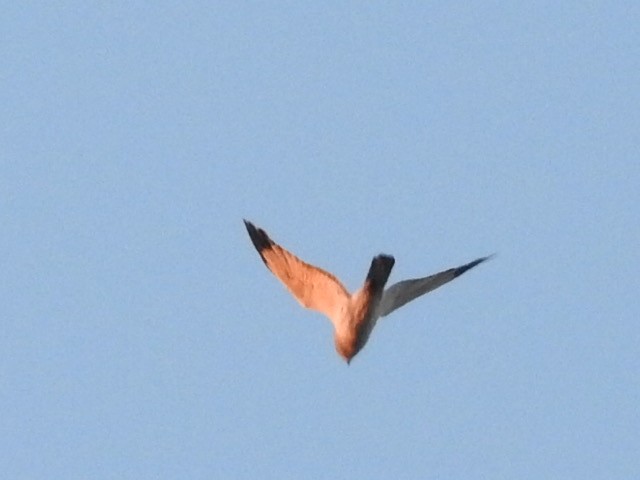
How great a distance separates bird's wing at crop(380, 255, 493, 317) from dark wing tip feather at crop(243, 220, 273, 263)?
1.64 meters

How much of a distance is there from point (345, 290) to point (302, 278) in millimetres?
628

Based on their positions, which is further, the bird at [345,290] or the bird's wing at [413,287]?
the bird's wing at [413,287]

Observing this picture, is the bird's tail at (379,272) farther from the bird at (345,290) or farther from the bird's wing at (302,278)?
the bird's wing at (302,278)

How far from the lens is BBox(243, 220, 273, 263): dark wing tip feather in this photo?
28.3m

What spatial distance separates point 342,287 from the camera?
91.1ft

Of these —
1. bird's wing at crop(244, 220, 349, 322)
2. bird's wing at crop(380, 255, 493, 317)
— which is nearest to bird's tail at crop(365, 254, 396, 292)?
bird's wing at crop(380, 255, 493, 317)

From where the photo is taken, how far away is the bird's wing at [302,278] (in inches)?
1095

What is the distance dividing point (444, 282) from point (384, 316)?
91 centimetres

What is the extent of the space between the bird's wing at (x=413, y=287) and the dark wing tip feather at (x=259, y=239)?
1641 mm

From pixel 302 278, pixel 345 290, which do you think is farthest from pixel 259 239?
pixel 345 290

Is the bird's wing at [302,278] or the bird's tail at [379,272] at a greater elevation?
the bird's wing at [302,278]

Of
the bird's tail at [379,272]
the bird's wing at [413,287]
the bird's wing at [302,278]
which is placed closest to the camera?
the bird's tail at [379,272]

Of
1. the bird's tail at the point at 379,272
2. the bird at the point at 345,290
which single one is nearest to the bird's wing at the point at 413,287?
the bird at the point at 345,290

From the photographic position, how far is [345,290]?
2775cm
